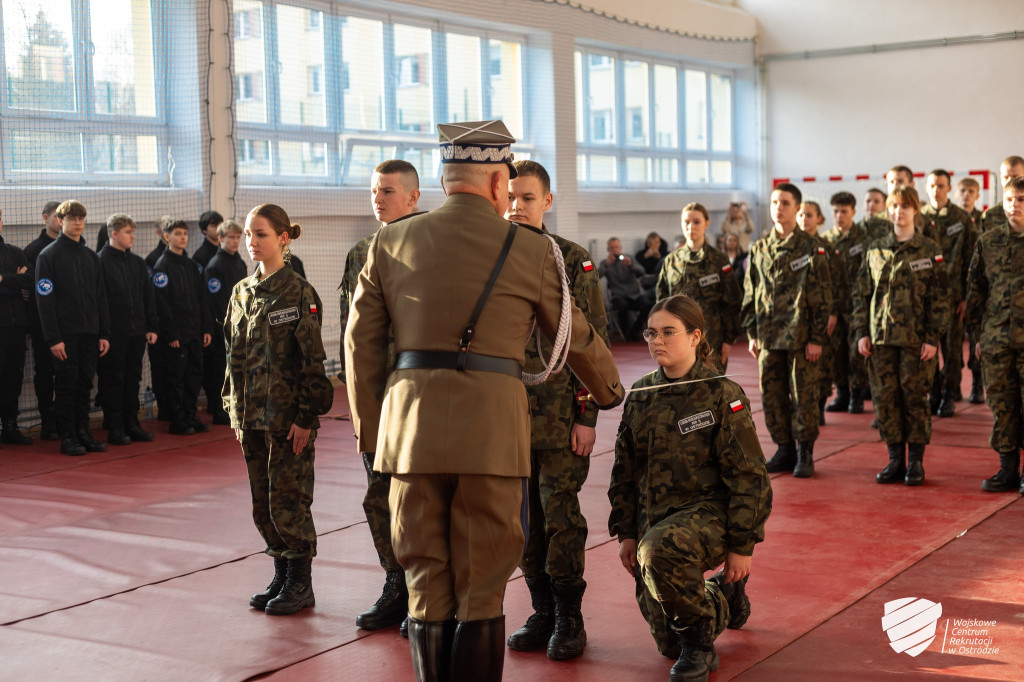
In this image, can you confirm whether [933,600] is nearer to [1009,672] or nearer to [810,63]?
[1009,672]

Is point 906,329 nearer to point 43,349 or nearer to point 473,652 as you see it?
point 473,652

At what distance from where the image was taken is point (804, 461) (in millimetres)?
6293

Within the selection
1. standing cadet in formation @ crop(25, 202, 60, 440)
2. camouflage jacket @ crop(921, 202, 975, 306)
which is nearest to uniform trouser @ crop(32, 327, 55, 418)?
standing cadet in formation @ crop(25, 202, 60, 440)

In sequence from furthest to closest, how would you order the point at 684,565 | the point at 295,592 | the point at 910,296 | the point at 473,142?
the point at 910,296, the point at 295,592, the point at 684,565, the point at 473,142

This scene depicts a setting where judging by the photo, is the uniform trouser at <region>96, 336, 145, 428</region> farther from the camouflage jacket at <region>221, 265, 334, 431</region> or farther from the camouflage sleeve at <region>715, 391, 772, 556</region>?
the camouflage sleeve at <region>715, 391, 772, 556</region>

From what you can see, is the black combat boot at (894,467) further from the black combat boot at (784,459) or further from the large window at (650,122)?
the large window at (650,122)

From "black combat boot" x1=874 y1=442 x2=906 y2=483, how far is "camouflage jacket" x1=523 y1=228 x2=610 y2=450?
3151mm

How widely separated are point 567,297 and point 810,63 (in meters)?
15.3

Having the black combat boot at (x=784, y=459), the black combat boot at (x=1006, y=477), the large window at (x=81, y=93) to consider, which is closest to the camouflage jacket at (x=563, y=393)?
the black combat boot at (x=784, y=459)

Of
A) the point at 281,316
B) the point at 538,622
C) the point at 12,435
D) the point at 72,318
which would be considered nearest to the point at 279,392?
the point at 281,316

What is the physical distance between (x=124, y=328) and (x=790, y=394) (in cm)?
485

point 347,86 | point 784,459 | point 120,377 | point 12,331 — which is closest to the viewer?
point 784,459

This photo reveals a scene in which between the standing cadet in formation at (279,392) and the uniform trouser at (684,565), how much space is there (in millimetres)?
1384

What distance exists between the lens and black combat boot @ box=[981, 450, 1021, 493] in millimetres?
5836
